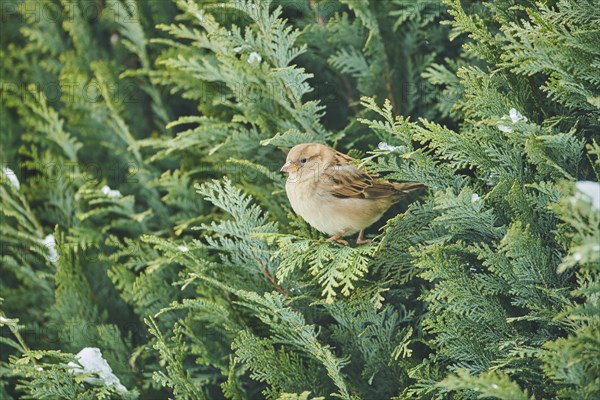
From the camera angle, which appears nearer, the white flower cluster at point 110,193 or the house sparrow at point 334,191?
the house sparrow at point 334,191

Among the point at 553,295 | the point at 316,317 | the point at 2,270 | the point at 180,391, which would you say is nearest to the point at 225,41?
the point at 316,317

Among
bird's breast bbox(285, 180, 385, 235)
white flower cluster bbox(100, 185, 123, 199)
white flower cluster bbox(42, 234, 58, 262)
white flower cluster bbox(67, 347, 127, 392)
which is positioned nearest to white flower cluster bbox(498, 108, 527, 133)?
bird's breast bbox(285, 180, 385, 235)

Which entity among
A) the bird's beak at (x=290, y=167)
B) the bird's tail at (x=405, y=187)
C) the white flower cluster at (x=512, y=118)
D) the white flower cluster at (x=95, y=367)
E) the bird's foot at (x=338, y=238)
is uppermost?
the white flower cluster at (x=512, y=118)

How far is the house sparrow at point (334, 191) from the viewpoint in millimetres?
2650

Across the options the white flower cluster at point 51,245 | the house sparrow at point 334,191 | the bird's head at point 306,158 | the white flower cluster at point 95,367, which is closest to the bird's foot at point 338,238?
the house sparrow at point 334,191

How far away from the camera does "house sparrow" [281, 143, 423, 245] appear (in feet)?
8.70

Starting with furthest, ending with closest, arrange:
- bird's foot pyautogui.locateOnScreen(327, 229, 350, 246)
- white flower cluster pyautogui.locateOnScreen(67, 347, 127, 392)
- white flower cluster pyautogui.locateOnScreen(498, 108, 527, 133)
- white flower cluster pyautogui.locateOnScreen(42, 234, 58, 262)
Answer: white flower cluster pyautogui.locateOnScreen(42, 234, 58, 262), white flower cluster pyautogui.locateOnScreen(67, 347, 127, 392), bird's foot pyautogui.locateOnScreen(327, 229, 350, 246), white flower cluster pyautogui.locateOnScreen(498, 108, 527, 133)

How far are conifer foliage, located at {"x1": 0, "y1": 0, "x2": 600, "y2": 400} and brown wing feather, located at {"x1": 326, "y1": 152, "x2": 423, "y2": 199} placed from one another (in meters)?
0.16

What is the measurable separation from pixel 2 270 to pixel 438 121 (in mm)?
2736

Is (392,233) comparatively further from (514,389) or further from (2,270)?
(2,270)

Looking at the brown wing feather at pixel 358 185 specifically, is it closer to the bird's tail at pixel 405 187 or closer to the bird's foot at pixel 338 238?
the bird's tail at pixel 405 187

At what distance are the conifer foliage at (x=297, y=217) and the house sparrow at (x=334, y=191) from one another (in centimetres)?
13

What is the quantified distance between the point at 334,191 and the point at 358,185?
11 cm

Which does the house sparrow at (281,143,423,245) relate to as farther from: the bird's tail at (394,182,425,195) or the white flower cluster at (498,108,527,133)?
the white flower cluster at (498,108,527,133)
